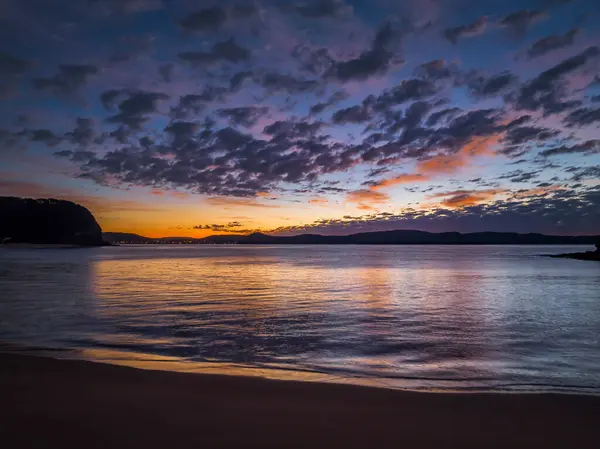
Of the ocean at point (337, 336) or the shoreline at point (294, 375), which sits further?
the ocean at point (337, 336)

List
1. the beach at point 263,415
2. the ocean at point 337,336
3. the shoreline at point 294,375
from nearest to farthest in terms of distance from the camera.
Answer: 1. the beach at point 263,415
2. the shoreline at point 294,375
3. the ocean at point 337,336

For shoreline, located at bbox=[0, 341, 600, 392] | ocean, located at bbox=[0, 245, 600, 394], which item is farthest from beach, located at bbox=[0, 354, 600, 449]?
ocean, located at bbox=[0, 245, 600, 394]

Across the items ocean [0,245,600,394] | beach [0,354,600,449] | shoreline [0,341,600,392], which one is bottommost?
ocean [0,245,600,394]

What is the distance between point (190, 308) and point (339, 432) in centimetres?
1683

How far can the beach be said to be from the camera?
18.5ft

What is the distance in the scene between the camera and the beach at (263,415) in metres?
5.63

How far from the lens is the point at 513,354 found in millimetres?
11938

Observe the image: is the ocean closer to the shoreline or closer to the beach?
the shoreline

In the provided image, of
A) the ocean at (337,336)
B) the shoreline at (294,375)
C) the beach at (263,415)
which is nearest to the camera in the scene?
the beach at (263,415)

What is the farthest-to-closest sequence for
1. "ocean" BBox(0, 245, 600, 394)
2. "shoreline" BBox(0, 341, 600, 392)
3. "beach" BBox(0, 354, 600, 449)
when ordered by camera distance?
"ocean" BBox(0, 245, 600, 394)
"shoreline" BBox(0, 341, 600, 392)
"beach" BBox(0, 354, 600, 449)

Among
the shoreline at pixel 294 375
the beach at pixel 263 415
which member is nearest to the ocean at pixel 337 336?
the shoreline at pixel 294 375

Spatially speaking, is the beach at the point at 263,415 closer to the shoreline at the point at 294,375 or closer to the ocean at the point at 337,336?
the shoreline at the point at 294,375

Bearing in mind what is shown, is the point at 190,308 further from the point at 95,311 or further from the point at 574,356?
the point at 574,356

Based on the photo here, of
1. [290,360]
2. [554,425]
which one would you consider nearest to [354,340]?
[290,360]
